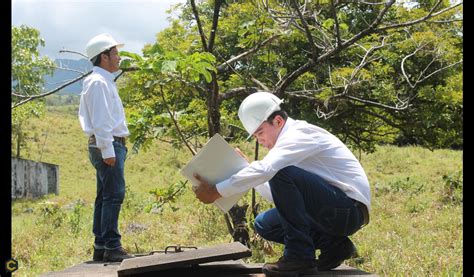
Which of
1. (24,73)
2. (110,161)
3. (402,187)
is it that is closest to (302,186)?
(110,161)

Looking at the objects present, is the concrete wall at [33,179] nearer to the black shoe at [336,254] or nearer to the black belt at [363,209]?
the black shoe at [336,254]

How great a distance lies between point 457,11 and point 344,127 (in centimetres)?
271

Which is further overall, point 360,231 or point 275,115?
point 360,231

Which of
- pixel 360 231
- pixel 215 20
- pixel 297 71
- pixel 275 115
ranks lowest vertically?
pixel 360 231

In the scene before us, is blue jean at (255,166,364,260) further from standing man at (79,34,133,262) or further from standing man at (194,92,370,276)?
standing man at (79,34,133,262)

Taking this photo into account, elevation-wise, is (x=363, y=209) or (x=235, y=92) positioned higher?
(x=235, y=92)

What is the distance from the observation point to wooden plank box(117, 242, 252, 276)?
3.19 m

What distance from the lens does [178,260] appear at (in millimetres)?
3223

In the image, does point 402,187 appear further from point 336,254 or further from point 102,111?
point 102,111

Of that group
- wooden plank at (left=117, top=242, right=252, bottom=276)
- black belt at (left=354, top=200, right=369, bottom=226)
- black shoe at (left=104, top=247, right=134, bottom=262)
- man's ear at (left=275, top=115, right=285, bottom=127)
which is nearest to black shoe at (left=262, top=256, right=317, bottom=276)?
wooden plank at (left=117, top=242, right=252, bottom=276)

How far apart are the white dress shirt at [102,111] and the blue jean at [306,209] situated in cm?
125

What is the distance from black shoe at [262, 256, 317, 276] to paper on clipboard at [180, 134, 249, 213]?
1.55 feet

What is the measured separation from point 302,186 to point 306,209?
15cm

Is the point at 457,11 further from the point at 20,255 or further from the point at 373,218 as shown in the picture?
the point at 20,255
